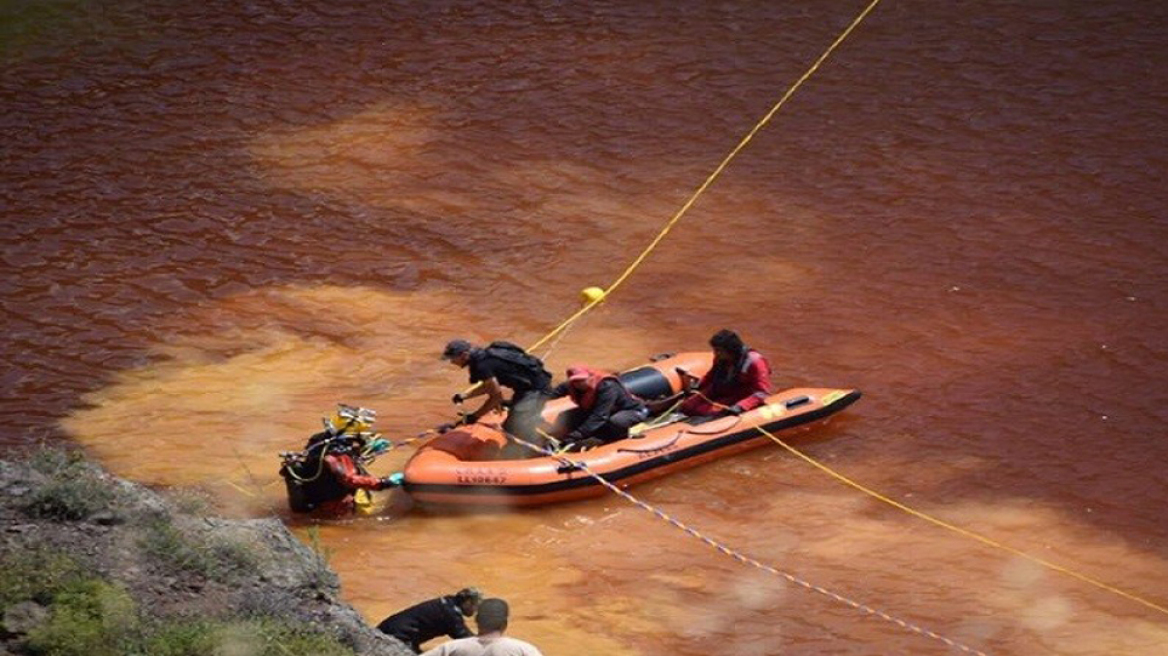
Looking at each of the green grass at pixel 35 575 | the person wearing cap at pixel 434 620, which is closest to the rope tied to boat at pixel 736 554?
the person wearing cap at pixel 434 620

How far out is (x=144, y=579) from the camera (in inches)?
397

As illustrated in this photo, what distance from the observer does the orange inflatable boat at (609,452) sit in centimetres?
1487

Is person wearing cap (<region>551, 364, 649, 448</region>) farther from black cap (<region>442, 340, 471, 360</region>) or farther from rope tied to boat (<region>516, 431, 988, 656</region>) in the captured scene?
black cap (<region>442, 340, 471, 360</region>)

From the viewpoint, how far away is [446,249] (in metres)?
20.1

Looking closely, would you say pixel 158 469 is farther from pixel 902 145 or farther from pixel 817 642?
pixel 902 145

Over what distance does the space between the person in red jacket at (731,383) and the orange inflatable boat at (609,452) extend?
5.1 inches

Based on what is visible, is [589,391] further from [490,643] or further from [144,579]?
[144,579]

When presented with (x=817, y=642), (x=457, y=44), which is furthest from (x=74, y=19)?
(x=817, y=642)

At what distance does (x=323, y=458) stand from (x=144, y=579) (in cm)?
450

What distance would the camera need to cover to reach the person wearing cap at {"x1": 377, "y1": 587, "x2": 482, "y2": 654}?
11234 mm

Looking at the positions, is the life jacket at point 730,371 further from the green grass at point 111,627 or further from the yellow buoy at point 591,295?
the green grass at point 111,627

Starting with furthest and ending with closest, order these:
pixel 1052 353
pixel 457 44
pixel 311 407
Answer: pixel 457 44
pixel 1052 353
pixel 311 407

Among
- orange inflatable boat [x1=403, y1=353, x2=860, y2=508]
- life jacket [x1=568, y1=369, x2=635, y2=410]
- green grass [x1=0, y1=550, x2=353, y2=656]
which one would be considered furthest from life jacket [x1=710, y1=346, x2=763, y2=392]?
green grass [x1=0, y1=550, x2=353, y2=656]

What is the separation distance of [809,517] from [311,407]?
4.54m
